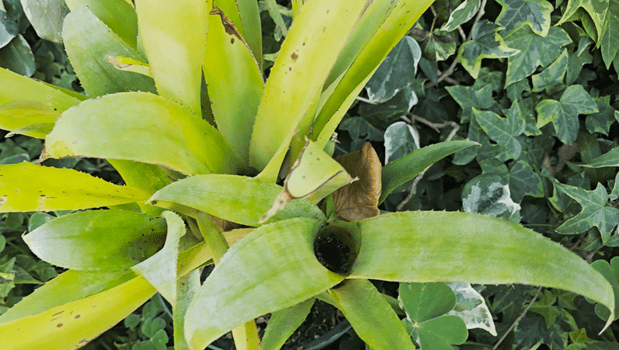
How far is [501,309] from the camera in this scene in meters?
0.58

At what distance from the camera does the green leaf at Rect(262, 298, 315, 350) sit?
0.36m

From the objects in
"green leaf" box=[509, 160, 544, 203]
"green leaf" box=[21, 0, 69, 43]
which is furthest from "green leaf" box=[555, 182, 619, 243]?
"green leaf" box=[21, 0, 69, 43]

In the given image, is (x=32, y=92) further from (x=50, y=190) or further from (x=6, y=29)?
(x=6, y=29)

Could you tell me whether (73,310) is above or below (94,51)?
below

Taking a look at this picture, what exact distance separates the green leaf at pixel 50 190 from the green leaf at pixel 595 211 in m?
0.58

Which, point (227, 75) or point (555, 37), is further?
point (555, 37)

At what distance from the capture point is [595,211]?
1.73 ft

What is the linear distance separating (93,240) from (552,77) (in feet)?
2.16

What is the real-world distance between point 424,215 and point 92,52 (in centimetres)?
35

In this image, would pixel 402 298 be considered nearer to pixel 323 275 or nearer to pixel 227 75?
pixel 323 275

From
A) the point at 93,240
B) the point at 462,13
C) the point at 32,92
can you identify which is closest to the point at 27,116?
the point at 32,92

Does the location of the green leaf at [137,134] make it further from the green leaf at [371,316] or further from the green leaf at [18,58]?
the green leaf at [18,58]

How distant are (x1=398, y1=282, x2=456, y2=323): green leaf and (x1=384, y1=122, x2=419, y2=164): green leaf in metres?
0.21

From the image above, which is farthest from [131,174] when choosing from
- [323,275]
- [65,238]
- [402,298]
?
[402,298]
